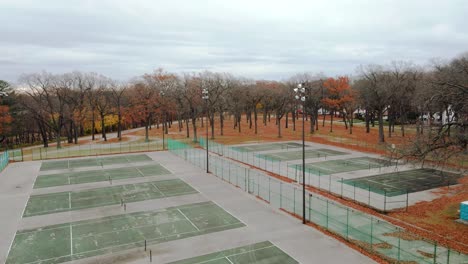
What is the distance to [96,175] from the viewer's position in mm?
37906

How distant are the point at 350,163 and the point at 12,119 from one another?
62110mm

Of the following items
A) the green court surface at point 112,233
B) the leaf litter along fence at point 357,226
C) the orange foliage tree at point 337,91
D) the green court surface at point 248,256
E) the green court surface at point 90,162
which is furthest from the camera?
the orange foliage tree at point 337,91

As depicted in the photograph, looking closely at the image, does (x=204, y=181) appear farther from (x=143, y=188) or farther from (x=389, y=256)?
(x=389, y=256)

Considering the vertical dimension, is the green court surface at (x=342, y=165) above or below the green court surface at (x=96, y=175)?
above

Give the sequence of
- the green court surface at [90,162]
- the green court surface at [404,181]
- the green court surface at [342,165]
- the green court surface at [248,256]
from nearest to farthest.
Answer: the green court surface at [248,256]
the green court surface at [404,181]
the green court surface at [342,165]
the green court surface at [90,162]

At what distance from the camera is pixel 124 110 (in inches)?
2881

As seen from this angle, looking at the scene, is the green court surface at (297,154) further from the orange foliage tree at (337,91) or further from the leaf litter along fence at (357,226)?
the orange foliage tree at (337,91)

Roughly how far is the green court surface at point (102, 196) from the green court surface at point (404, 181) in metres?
15.8

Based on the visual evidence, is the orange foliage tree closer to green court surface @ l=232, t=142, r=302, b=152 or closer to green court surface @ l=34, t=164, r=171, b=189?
green court surface @ l=232, t=142, r=302, b=152

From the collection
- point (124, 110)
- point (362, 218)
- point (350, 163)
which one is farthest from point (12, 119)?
point (362, 218)

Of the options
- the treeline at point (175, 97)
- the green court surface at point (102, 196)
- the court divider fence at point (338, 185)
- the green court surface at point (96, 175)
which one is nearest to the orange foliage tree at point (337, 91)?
the treeline at point (175, 97)

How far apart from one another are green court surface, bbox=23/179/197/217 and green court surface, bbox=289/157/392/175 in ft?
45.1

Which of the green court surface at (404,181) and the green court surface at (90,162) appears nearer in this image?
the green court surface at (404,181)

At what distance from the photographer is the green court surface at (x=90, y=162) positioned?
43.2 meters
